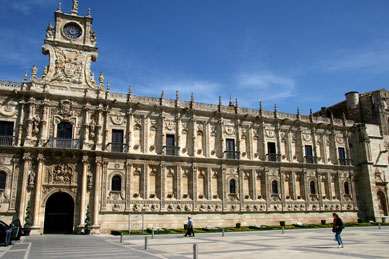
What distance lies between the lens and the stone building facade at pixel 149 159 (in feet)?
104

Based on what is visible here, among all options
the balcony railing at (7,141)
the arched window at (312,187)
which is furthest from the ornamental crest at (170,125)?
the arched window at (312,187)

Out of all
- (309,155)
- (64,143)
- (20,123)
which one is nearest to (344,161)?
(309,155)


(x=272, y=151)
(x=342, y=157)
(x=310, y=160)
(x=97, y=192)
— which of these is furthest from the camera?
(x=342, y=157)

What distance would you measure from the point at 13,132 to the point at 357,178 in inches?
1581

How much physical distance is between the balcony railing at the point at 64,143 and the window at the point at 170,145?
8773 millimetres

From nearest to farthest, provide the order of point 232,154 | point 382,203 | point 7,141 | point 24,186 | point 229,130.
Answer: point 24,186, point 7,141, point 232,154, point 229,130, point 382,203

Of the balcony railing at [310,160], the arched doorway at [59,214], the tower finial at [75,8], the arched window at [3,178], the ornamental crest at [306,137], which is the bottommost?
the arched doorway at [59,214]

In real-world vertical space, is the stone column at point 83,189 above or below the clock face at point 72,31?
below

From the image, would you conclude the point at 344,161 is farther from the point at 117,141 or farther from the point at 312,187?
the point at 117,141

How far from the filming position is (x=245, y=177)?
131 feet

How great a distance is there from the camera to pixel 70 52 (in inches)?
1385

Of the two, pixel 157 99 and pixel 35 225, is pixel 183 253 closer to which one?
pixel 35 225

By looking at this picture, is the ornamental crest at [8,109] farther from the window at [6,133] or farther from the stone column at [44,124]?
the stone column at [44,124]

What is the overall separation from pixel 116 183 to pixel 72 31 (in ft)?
52.2
